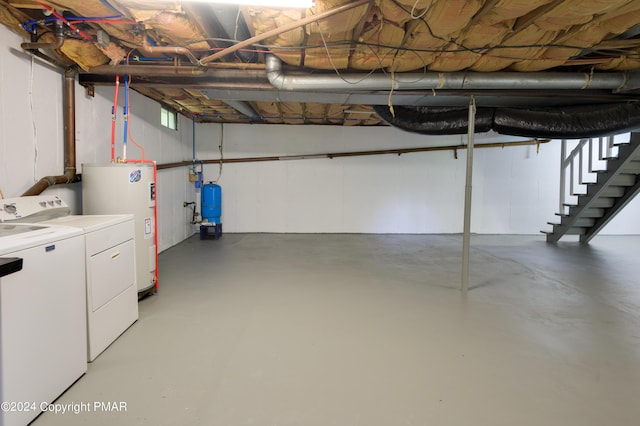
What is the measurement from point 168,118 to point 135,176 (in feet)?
8.92

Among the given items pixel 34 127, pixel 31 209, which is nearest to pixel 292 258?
pixel 31 209

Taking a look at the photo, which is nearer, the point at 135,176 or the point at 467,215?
the point at 135,176

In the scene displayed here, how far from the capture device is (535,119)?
12.0 ft

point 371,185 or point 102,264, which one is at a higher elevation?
point 371,185

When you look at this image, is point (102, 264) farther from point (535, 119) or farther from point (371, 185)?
point (371, 185)

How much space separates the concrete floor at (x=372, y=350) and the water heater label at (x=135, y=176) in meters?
1.04

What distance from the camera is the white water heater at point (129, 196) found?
2594mm

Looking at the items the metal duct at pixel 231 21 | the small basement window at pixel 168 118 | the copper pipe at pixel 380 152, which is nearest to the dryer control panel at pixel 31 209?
the metal duct at pixel 231 21

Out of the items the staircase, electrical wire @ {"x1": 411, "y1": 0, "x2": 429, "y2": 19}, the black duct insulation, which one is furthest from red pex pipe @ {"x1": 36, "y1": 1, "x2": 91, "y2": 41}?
the staircase

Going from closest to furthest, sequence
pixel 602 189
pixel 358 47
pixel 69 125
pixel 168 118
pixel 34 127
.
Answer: pixel 34 127 < pixel 358 47 < pixel 69 125 < pixel 602 189 < pixel 168 118

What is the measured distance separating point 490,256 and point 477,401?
3517 millimetres

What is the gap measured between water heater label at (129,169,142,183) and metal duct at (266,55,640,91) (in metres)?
1.39

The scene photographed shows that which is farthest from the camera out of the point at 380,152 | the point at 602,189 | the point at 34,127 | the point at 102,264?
the point at 380,152

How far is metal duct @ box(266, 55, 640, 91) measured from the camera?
294 cm
